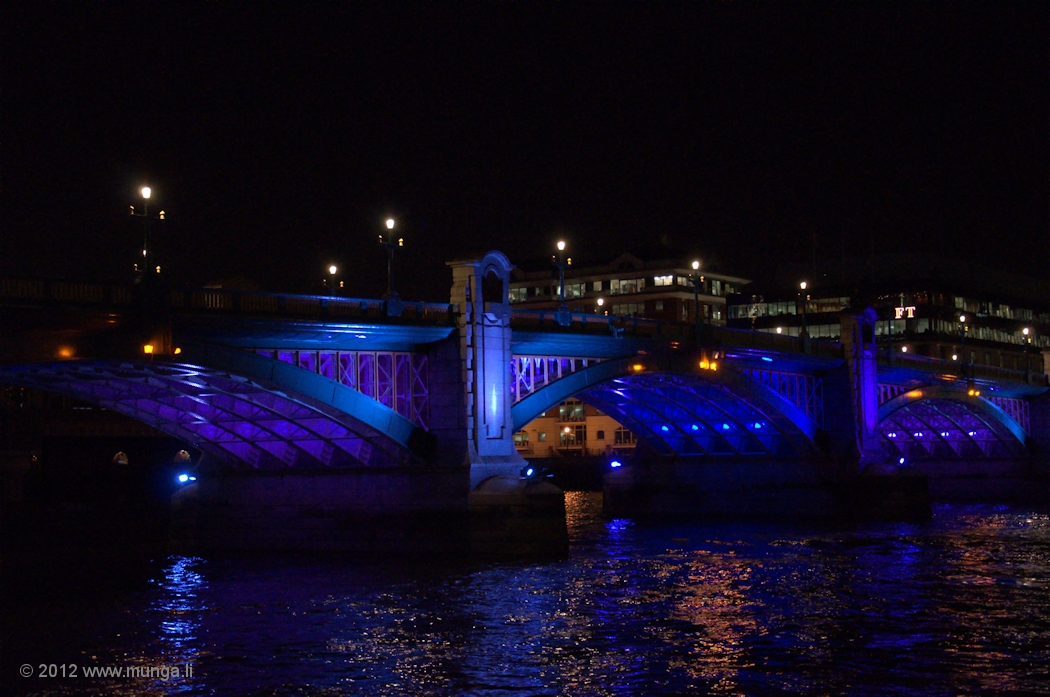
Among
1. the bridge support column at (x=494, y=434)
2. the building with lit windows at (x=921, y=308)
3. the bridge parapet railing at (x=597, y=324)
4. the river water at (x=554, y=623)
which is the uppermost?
the building with lit windows at (x=921, y=308)

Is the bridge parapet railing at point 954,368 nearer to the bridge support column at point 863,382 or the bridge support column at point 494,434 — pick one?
the bridge support column at point 863,382

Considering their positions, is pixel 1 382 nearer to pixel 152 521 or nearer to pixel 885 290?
pixel 152 521

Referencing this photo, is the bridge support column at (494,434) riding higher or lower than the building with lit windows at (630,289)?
lower

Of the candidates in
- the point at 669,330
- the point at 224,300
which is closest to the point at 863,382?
the point at 669,330

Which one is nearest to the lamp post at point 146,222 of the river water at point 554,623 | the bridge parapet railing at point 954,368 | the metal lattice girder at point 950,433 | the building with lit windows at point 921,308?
the river water at point 554,623

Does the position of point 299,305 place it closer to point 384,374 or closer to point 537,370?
point 384,374

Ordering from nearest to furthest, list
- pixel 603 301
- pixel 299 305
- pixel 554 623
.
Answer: pixel 554 623
pixel 299 305
pixel 603 301

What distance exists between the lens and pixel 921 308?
140125mm

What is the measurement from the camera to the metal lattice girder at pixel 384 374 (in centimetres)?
4338

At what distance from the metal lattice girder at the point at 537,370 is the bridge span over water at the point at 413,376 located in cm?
15

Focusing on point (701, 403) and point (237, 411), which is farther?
point (701, 403)

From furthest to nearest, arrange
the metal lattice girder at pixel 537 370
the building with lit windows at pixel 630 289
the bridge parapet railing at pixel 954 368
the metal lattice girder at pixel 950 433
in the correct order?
1. the building with lit windows at pixel 630 289
2. the metal lattice girder at pixel 950 433
3. the bridge parapet railing at pixel 954 368
4. the metal lattice girder at pixel 537 370

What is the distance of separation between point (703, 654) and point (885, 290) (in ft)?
402

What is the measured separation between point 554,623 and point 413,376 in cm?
1719
